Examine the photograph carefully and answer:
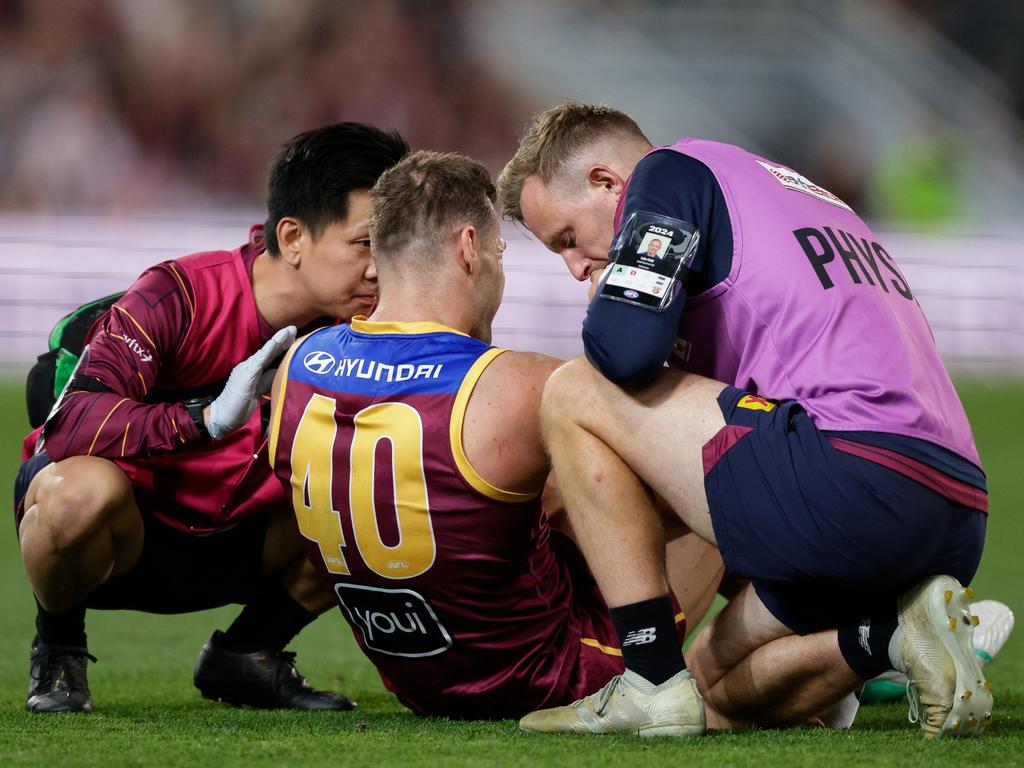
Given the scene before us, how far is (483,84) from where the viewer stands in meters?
14.2

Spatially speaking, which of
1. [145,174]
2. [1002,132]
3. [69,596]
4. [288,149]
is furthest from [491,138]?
[69,596]

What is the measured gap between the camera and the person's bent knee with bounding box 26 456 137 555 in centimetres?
320

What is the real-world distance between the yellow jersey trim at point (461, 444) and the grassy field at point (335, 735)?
1.52ft

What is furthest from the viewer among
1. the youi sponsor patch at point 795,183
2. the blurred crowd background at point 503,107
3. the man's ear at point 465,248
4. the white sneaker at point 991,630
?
the blurred crowd background at point 503,107

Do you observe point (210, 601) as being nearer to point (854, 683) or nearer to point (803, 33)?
point (854, 683)

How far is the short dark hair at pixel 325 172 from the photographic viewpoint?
3848 mm

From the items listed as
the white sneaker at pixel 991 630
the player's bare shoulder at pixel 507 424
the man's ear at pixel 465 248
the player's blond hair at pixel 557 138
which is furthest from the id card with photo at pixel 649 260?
the white sneaker at pixel 991 630

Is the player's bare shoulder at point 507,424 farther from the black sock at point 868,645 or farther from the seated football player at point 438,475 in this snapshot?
the black sock at point 868,645

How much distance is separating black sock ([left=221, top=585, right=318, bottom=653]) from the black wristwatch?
0.52 metres

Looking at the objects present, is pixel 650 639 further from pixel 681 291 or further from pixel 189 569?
pixel 189 569

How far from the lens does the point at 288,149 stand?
400 centimetres

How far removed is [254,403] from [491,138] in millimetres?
10841

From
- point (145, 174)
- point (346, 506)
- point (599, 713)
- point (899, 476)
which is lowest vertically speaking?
point (145, 174)

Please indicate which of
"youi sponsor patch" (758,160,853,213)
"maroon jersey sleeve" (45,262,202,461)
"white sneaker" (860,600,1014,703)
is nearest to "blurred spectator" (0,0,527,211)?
"maroon jersey sleeve" (45,262,202,461)
